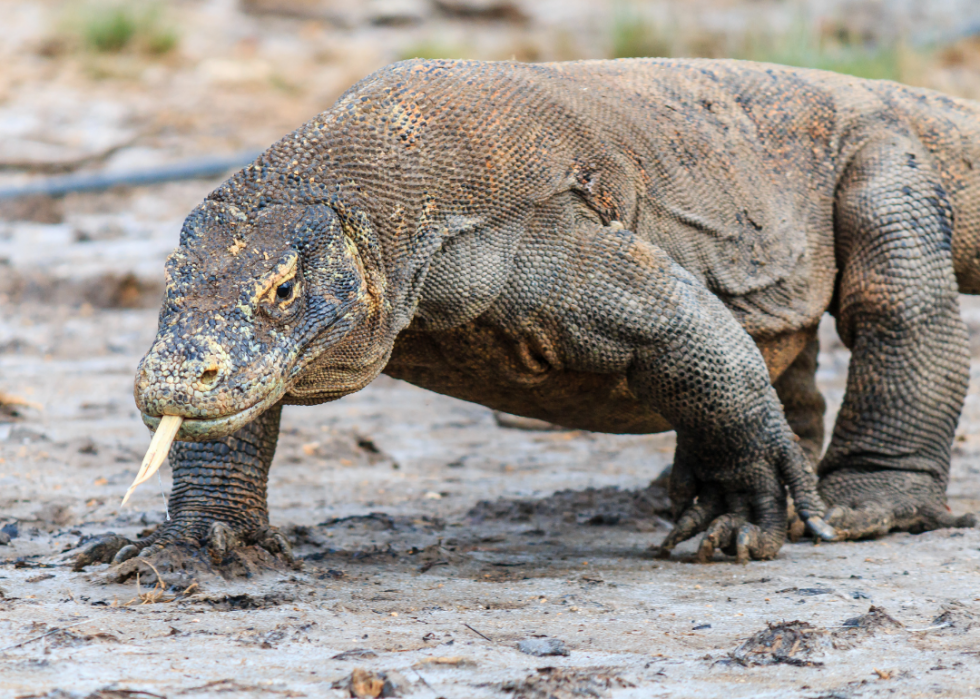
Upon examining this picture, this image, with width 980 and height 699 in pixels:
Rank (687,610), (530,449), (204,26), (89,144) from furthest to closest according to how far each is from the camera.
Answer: (204,26), (89,144), (530,449), (687,610)

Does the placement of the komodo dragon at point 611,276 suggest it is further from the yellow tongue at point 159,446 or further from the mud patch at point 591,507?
the mud patch at point 591,507

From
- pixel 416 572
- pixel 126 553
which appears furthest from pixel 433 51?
pixel 126 553

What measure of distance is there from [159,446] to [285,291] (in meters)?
0.57

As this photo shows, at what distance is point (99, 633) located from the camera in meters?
2.84

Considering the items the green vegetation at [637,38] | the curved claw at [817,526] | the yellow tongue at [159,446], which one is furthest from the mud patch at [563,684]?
the green vegetation at [637,38]

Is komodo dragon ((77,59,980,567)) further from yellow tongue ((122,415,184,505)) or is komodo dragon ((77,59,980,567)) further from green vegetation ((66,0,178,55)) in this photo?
green vegetation ((66,0,178,55))

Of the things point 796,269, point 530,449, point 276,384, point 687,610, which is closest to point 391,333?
point 276,384

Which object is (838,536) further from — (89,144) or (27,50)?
(27,50)

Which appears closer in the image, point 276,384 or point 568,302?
point 276,384

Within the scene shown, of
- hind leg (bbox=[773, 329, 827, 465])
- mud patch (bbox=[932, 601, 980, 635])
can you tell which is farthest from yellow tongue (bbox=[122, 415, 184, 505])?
hind leg (bbox=[773, 329, 827, 465])

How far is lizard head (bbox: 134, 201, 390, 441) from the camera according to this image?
2.82 m

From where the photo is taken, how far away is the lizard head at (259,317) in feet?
9.25

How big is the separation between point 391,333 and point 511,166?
65cm

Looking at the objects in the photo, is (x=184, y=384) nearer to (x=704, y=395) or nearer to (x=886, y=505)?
(x=704, y=395)
